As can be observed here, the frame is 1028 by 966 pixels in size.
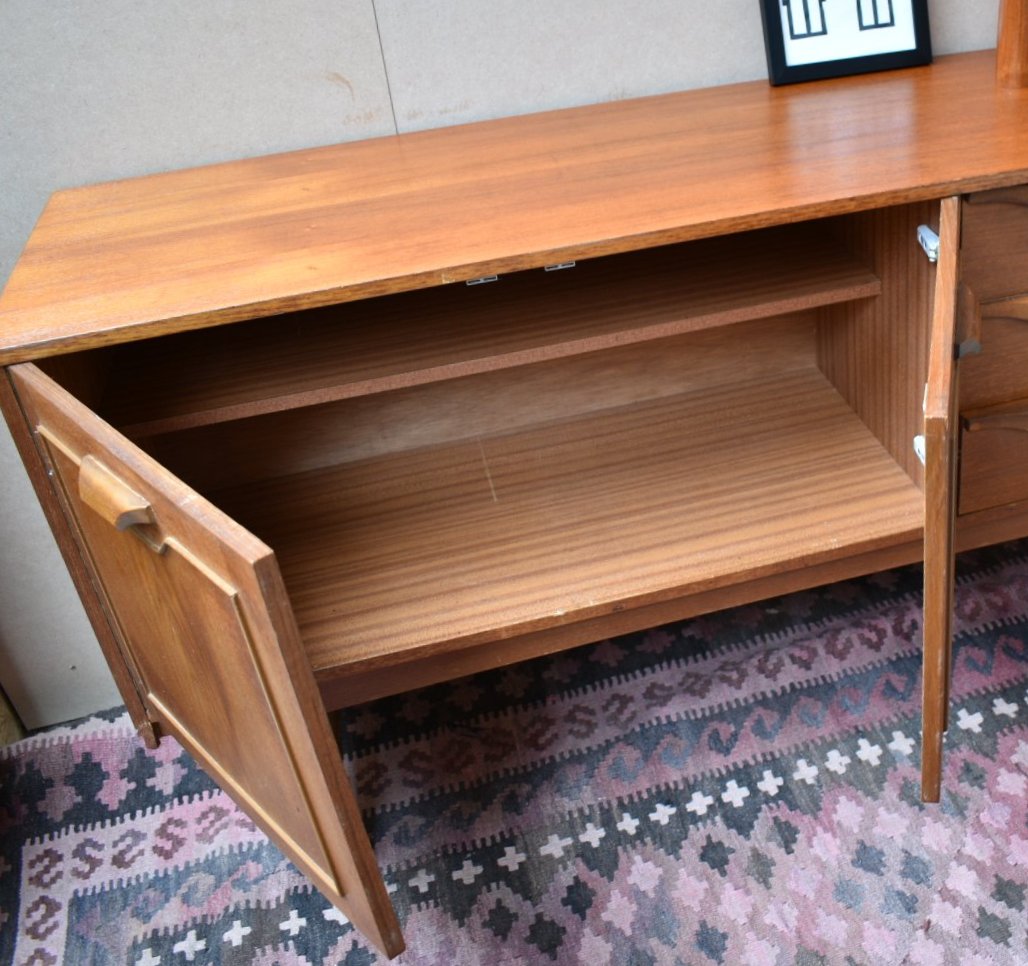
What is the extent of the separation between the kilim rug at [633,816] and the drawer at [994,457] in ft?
0.89

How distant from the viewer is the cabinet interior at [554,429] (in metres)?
1.03

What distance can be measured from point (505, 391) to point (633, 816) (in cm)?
52

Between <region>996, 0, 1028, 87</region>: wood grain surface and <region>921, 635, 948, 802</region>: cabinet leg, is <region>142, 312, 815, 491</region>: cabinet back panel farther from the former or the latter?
<region>921, 635, 948, 802</region>: cabinet leg

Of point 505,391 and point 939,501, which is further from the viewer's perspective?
point 505,391

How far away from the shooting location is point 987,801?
111 cm

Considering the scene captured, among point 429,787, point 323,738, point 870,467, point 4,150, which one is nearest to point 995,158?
point 870,467

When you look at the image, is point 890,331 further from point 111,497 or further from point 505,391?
point 111,497

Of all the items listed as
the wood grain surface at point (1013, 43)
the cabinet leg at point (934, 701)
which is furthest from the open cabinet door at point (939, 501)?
the wood grain surface at point (1013, 43)

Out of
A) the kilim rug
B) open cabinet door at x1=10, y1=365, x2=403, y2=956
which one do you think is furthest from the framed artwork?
open cabinet door at x1=10, y1=365, x2=403, y2=956

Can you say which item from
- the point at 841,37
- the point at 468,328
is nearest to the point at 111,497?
the point at 468,328

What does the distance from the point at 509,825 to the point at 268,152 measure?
0.81 m

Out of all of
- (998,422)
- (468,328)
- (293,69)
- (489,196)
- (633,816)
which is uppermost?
(293,69)

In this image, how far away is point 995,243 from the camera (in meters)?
0.97

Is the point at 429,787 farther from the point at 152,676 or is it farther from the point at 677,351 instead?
the point at 677,351
